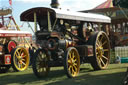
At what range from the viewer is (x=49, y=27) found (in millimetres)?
7215

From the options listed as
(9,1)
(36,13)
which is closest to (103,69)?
(36,13)

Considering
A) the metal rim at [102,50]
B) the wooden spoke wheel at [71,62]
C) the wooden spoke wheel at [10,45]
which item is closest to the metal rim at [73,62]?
the wooden spoke wheel at [71,62]

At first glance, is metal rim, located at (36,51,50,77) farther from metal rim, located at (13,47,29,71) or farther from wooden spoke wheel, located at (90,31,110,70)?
metal rim, located at (13,47,29,71)

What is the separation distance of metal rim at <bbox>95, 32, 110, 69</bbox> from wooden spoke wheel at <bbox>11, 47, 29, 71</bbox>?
12.1ft

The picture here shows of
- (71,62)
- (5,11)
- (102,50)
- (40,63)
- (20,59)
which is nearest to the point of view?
(71,62)

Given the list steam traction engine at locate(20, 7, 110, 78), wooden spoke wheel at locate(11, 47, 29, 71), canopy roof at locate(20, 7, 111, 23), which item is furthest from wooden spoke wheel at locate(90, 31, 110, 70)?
wooden spoke wheel at locate(11, 47, 29, 71)

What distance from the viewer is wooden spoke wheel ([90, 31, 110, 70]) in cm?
827

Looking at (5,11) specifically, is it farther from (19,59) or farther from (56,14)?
(56,14)

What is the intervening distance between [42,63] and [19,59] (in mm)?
2801

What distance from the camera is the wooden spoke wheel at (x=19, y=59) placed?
9586 mm

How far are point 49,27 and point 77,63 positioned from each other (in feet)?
5.12

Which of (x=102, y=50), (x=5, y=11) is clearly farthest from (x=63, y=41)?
(x=5, y=11)

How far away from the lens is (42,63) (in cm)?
761

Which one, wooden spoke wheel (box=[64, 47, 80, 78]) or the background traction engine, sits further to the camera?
the background traction engine
